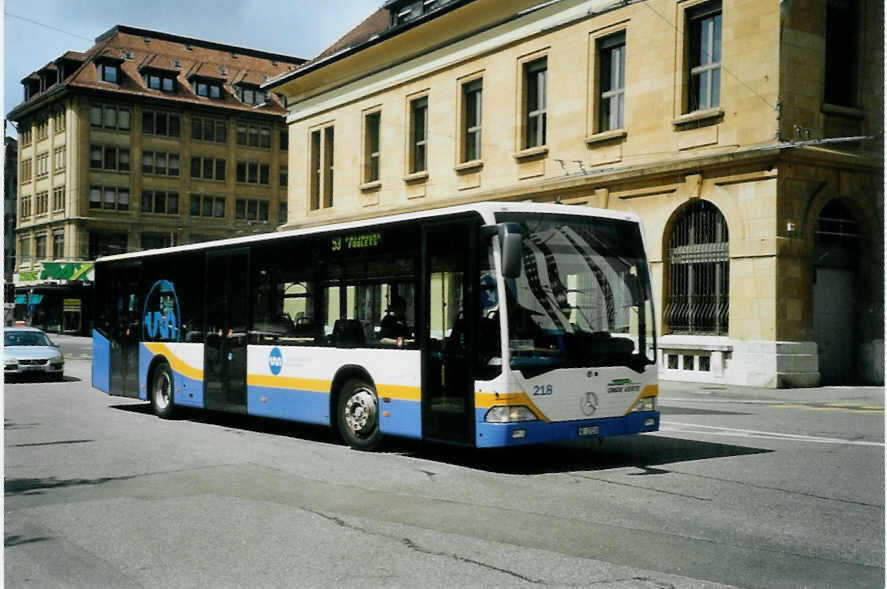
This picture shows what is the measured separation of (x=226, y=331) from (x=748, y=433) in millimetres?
7492

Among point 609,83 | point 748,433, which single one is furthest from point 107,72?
point 748,433

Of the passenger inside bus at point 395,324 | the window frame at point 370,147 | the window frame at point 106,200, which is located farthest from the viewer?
the window frame at point 106,200

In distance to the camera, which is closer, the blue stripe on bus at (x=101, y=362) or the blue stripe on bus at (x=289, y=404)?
the blue stripe on bus at (x=289, y=404)

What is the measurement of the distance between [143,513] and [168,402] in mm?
8669

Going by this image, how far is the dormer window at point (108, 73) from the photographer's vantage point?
76.2m

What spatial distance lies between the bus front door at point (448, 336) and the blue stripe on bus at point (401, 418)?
122mm

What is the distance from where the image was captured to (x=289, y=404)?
1350 cm

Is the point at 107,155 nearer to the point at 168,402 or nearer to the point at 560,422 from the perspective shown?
the point at 168,402

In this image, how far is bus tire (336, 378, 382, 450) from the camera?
11984 millimetres

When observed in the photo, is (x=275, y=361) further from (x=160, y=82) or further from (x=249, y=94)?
(x=249, y=94)

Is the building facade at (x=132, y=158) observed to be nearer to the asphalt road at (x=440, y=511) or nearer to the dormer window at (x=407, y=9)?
the dormer window at (x=407, y=9)

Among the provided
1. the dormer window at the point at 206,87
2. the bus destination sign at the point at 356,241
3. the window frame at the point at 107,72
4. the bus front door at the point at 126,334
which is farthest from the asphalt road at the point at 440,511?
the dormer window at the point at 206,87

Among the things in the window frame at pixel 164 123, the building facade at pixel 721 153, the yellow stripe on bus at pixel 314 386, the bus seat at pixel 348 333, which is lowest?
the yellow stripe on bus at pixel 314 386

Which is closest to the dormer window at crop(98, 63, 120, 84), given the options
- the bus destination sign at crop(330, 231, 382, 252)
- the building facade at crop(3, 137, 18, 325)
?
the building facade at crop(3, 137, 18, 325)
